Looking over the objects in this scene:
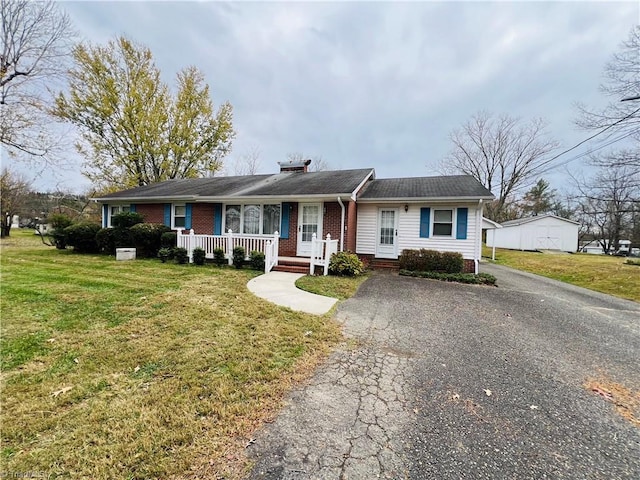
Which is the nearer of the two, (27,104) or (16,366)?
(16,366)

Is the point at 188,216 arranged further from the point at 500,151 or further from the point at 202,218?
the point at 500,151

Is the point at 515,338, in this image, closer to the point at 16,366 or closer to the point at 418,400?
the point at 418,400

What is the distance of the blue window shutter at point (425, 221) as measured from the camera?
33.9 feet

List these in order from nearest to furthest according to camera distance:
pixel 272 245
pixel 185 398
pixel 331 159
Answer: pixel 185 398, pixel 272 245, pixel 331 159

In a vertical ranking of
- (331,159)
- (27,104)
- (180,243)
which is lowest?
(180,243)

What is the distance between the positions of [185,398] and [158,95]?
85.3 ft

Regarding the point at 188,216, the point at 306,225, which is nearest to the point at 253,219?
the point at 306,225

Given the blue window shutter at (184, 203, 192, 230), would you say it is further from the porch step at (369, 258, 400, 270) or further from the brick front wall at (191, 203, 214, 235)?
the porch step at (369, 258, 400, 270)

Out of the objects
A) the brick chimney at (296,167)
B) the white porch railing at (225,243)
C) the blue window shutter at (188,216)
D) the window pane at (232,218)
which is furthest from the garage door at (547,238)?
the blue window shutter at (188,216)

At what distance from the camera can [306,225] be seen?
10.6 m

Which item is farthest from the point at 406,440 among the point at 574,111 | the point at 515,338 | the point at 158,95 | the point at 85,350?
the point at 158,95

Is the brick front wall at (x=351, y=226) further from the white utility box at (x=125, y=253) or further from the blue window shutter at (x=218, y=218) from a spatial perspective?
the white utility box at (x=125, y=253)

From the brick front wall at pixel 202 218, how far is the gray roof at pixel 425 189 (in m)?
6.58

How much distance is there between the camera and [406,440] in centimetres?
205
